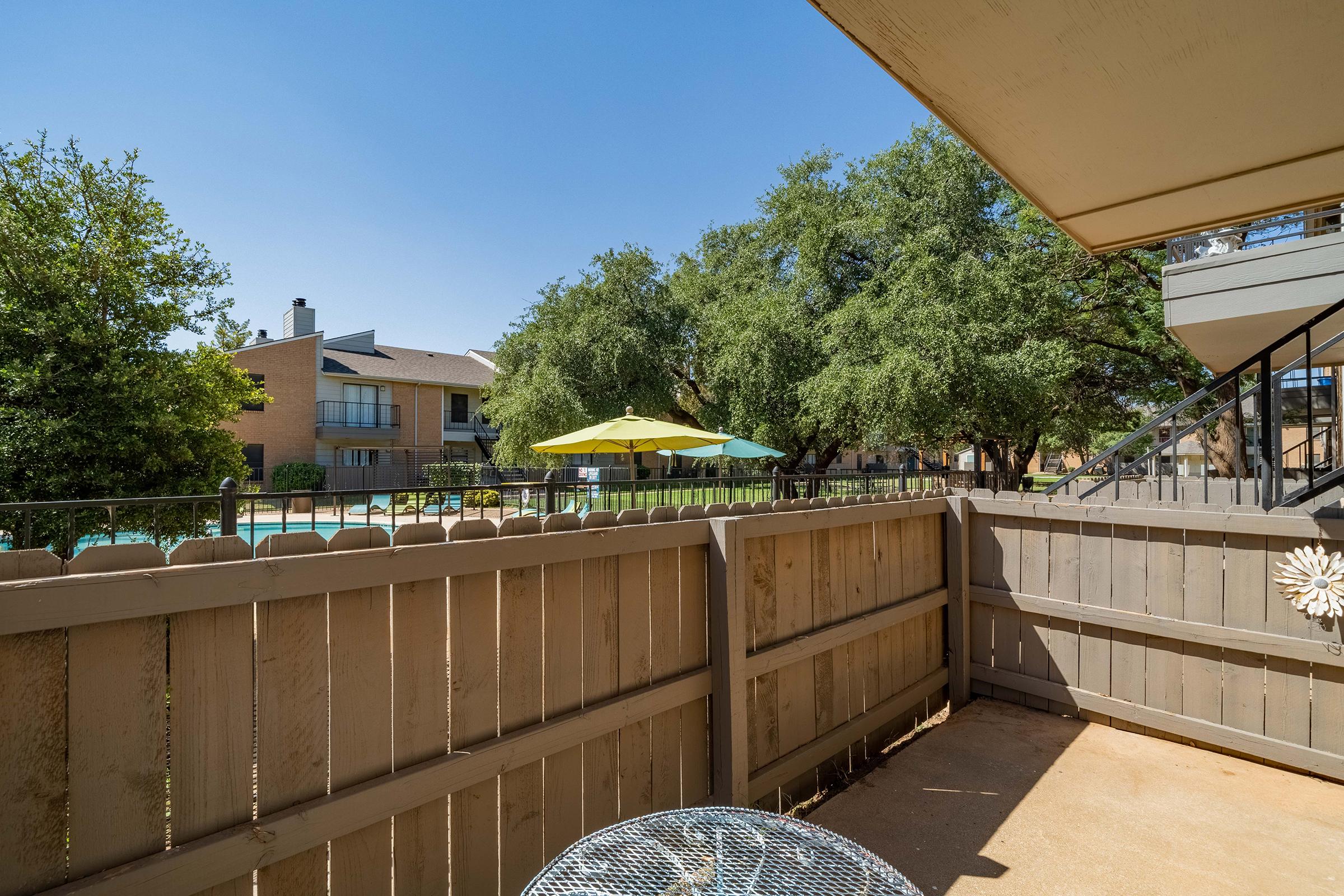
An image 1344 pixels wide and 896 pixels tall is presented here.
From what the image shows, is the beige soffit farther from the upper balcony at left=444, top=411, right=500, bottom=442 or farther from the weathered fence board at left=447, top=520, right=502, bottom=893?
the upper balcony at left=444, top=411, right=500, bottom=442

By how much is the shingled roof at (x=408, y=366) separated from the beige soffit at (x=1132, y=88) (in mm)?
26792

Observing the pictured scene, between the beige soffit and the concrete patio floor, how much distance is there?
2.95m

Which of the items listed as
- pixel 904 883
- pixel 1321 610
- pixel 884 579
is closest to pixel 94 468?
pixel 884 579

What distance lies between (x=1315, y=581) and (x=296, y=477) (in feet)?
84.6

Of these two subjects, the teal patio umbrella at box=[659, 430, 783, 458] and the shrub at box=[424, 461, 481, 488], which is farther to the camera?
the shrub at box=[424, 461, 481, 488]

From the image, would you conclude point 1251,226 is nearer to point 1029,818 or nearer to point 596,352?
point 1029,818

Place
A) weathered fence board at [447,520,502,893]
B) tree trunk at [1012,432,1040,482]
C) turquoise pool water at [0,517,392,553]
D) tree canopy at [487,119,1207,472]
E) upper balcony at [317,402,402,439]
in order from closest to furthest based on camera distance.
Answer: weathered fence board at [447,520,502,893] → turquoise pool water at [0,517,392,553] → tree canopy at [487,119,1207,472] → tree trunk at [1012,432,1040,482] → upper balcony at [317,402,402,439]

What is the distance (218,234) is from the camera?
46.1ft

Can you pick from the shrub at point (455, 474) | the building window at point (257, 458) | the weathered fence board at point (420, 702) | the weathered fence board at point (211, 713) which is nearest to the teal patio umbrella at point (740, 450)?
the weathered fence board at point (420, 702)

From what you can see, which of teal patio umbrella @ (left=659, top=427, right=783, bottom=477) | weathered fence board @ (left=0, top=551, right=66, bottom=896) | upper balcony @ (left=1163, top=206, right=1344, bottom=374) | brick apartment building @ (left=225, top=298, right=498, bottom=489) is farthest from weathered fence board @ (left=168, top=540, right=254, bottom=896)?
brick apartment building @ (left=225, top=298, right=498, bottom=489)

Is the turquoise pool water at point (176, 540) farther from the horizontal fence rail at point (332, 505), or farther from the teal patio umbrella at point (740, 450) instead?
the teal patio umbrella at point (740, 450)

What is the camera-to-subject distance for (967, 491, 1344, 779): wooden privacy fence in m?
3.30

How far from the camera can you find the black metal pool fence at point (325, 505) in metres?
3.33

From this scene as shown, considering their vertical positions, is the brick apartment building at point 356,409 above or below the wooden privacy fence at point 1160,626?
above
